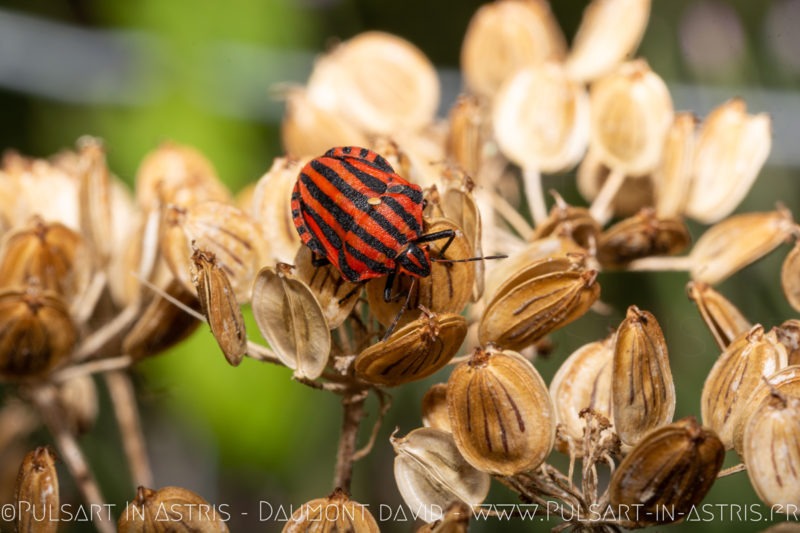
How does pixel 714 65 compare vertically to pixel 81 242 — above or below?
above

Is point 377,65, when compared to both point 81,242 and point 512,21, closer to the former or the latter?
point 512,21

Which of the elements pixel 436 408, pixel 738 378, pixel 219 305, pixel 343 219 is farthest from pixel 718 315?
pixel 219 305

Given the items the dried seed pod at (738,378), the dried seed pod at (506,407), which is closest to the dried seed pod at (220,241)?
the dried seed pod at (506,407)

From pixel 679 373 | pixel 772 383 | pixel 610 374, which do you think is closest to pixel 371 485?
pixel 679 373

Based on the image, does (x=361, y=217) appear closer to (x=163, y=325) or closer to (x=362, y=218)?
(x=362, y=218)

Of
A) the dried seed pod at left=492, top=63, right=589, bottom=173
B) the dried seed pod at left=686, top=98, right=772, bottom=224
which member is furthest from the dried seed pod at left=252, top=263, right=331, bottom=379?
the dried seed pod at left=686, top=98, right=772, bottom=224

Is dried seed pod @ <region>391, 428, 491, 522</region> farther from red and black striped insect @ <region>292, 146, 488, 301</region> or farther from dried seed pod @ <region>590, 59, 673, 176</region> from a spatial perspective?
dried seed pod @ <region>590, 59, 673, 176</region>
